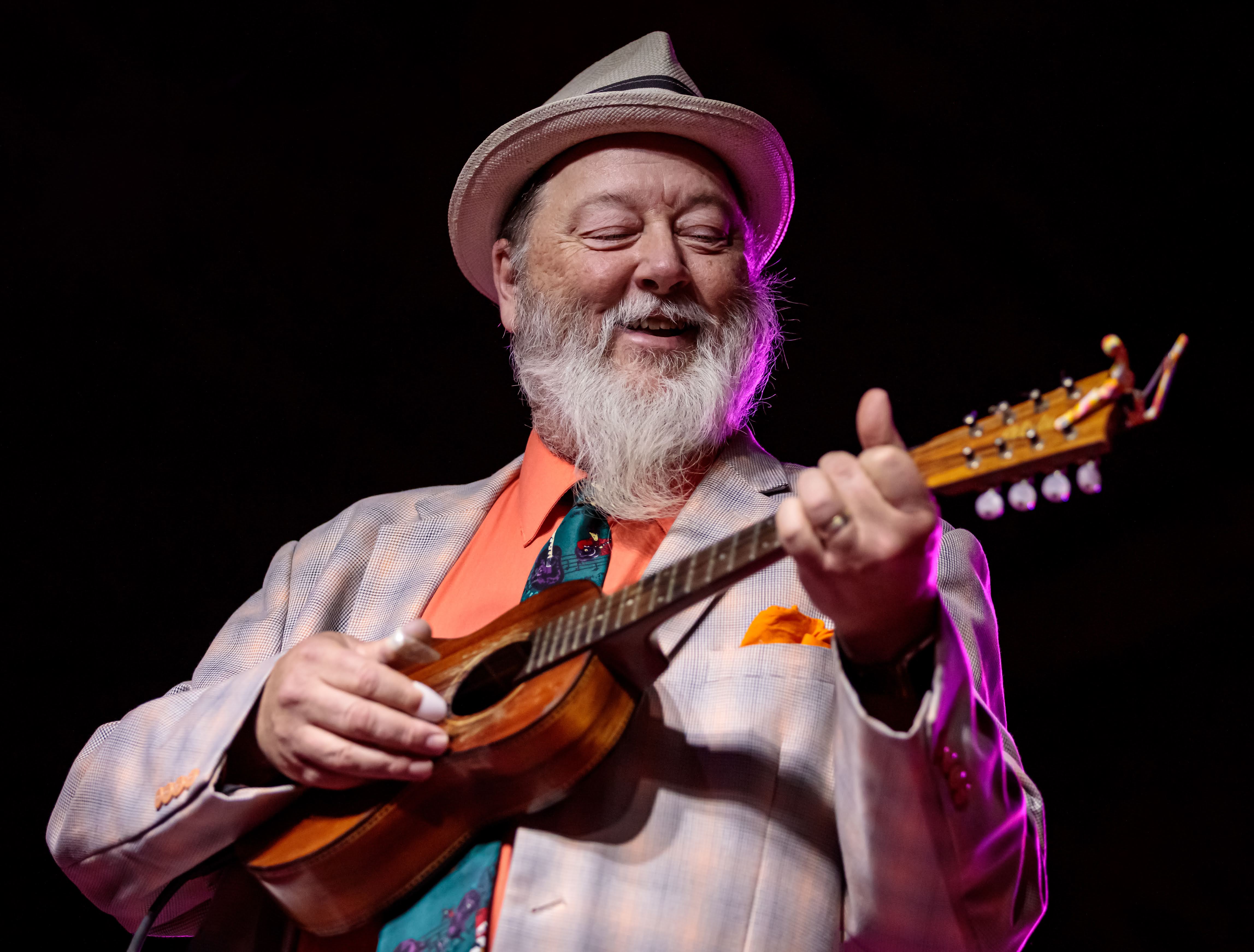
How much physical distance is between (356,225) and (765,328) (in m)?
1.59

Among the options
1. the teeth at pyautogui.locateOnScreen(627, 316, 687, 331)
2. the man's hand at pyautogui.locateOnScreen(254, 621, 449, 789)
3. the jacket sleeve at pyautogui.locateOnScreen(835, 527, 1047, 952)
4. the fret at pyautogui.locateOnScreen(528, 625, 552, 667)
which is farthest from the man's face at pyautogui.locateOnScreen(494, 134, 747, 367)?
the jacket sleeve at pyautogui.locateOnScreen(835, 527, 1047, 952)

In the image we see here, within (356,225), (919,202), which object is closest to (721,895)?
(919,202)

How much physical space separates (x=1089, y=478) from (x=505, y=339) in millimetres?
2605

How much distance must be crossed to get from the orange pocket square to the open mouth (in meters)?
0.78

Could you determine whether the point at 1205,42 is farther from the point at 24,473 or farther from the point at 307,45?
the point at 24,473

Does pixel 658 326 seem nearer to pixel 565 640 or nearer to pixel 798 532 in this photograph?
pixel 565 640

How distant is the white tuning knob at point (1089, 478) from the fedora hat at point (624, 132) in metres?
1.57

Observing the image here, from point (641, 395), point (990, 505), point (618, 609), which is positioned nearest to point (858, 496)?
point (990, 505)

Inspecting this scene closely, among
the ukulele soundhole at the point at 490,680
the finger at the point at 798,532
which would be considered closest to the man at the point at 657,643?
the finger at the point at 798,532

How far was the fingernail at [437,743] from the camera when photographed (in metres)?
1.55

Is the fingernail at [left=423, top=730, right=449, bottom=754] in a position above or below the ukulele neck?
below

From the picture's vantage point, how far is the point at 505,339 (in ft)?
11.6

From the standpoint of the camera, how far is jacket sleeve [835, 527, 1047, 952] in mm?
1405

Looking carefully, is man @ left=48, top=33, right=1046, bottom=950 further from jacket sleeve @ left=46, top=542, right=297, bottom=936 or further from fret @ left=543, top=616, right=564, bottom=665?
fret @ left=543, top=616, right=564, bottom=665
